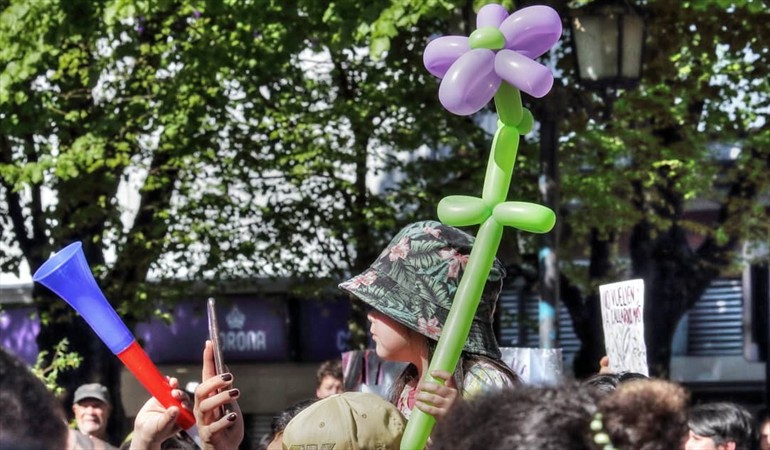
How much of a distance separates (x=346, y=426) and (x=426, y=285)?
0.79m

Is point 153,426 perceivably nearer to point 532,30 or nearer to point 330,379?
point 532,30

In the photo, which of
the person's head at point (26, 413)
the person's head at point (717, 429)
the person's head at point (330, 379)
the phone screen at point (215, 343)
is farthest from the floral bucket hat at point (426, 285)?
the person's head at point (330, 379)

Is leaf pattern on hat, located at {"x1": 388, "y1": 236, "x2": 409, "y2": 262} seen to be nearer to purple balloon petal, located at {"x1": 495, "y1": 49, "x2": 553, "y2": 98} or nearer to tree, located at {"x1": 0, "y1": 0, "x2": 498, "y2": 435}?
purple balloon petal, located at {"x1": 495, "y1": 49, "x2": 553, "y2": 98}

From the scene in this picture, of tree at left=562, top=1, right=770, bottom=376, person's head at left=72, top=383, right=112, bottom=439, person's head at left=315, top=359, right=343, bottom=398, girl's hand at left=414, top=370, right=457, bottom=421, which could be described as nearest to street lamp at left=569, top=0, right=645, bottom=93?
tree at left=562, top=1, right=770, bottom=376

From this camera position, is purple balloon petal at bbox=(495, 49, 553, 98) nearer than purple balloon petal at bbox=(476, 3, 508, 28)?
Yes

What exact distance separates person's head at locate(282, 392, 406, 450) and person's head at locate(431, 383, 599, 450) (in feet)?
1.77

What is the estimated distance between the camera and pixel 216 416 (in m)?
3.15

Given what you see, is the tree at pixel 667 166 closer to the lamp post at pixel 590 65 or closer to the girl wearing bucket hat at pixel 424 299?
the lamp post at pixel 590 65

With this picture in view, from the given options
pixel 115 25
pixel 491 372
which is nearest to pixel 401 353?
pixel 491 372

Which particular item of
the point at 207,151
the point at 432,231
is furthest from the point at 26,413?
the point at 207,151

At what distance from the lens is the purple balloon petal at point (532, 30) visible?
318 cm

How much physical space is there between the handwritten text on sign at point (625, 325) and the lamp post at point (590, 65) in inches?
77.2

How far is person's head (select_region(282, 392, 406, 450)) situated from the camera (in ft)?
9.31

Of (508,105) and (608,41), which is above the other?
(608,41)
